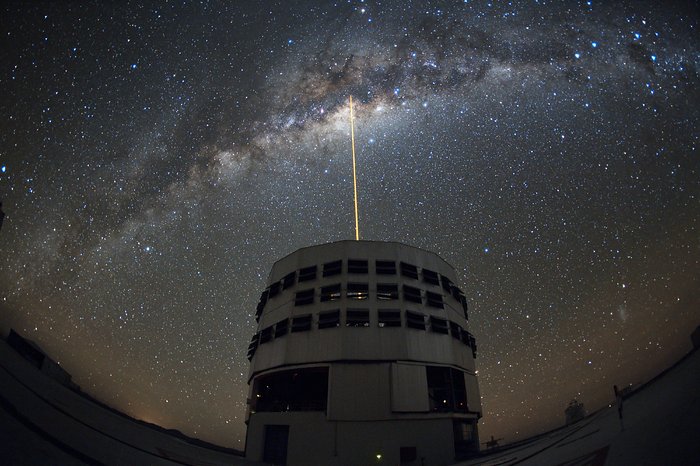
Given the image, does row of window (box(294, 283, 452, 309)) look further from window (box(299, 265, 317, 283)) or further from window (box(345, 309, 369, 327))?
window (box(299, 265, 317, 283))

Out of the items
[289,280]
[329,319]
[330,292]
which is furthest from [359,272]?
[289,280]

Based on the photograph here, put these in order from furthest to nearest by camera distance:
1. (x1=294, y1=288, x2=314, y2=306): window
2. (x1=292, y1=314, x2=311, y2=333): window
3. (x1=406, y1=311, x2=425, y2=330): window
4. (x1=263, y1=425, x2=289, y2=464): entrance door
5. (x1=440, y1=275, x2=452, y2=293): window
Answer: (x1=440, y1=275, x2=452, y2=293): window
(x1=294, y1=288, x2=314, y2=306): window
(x1=292, y1=314, x2=311, y2=333): window
(x1=406, y1=311, x2=425, y2=330): window
(x1=263, y1=425, x2=289, y2=464): entrance door

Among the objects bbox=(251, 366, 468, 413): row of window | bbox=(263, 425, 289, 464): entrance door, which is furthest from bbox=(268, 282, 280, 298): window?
bbox=(263, 425, 289, 464): entrance door

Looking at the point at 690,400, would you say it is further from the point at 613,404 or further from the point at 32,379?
the point at 32,379

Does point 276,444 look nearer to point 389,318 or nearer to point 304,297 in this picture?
point 304,297

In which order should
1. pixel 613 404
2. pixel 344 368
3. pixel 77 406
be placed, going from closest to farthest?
pixel 77 406
pixel 613 404
pixel 344 368

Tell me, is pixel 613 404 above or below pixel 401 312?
below

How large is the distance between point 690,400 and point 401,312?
79.7 ft

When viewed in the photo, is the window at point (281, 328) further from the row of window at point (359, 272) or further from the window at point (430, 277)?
the window at point (430, 277)

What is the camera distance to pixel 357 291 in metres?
33.3

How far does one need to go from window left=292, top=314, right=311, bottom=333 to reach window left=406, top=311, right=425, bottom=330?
9.29 metres

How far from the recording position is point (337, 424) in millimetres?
27562

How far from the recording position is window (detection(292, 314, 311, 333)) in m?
32.2

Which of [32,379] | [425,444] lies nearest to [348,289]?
[425,444]
